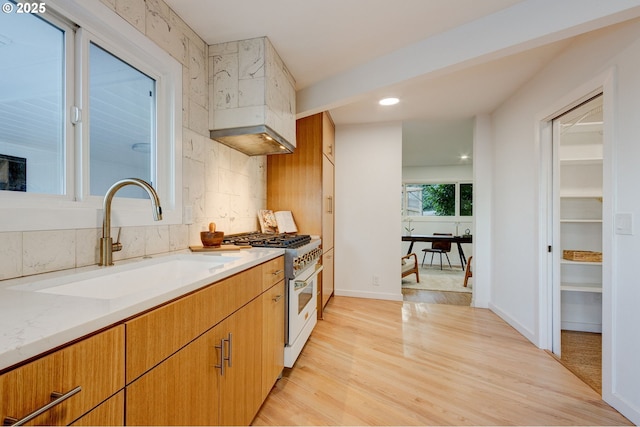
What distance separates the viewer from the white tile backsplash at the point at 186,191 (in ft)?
3.35

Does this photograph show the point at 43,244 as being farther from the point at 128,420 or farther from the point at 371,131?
the point at 371,131

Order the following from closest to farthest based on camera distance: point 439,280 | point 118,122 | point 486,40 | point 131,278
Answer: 1. point 131,278
2. point 118,122
3. point 486,40
4. point 439,280

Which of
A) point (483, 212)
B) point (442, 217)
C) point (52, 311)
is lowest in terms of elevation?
point (52, 311)

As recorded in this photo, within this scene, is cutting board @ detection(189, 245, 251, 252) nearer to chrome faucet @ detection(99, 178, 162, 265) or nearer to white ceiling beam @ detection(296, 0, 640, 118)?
chrome faucet @ detection(99, 178, 162, 265)

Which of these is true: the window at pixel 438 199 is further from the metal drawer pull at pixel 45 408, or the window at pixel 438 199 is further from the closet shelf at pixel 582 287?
the metal drawer pull at pixel 45 408

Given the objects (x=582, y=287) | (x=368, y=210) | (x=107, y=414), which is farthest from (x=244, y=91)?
(x=582, y=287)

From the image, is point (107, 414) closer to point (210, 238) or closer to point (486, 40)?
point (210, 238)

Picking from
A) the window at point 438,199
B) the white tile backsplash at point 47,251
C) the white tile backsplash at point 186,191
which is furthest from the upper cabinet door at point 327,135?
the window at point 438,199

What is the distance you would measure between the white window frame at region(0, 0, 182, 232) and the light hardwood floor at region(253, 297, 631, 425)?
4.38 feet

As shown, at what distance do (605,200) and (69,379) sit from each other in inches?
99.1

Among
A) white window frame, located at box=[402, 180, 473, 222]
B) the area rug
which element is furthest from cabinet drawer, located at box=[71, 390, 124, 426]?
white window frame, located at box=[402, 180, 473, 222]

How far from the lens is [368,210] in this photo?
12.3 feet

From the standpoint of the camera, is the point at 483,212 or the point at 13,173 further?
the point at 483,212

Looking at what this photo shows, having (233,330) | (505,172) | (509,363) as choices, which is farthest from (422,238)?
(233,330)
